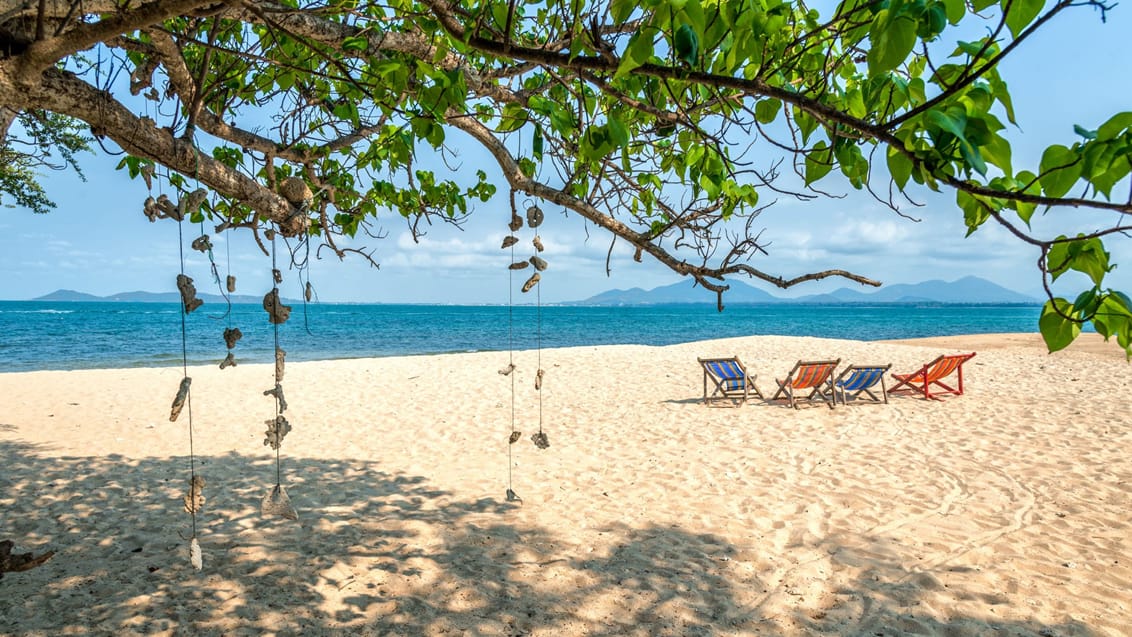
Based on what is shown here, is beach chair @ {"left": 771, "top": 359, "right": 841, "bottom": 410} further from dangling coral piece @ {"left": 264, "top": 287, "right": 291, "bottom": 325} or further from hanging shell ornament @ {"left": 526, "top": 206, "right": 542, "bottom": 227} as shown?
dangling coral piece @ {"left": 264, "top": 287, "right": 291, "bottom": 325}

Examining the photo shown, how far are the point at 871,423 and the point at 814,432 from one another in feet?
3.31

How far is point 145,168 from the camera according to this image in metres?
2.29

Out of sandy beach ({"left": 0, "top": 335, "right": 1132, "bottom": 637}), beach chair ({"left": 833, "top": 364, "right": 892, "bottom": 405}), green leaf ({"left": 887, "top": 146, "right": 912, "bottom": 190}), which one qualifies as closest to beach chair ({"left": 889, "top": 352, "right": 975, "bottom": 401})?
sandy beach ({"left": 0, "top": 335, "right": 1132, "bottom": 637})

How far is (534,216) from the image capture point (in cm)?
248

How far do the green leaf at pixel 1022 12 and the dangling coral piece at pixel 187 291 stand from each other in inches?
78.1

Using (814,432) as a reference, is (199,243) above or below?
above

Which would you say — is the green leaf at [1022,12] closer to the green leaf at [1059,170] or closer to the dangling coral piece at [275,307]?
the green leaf at [1059,170]

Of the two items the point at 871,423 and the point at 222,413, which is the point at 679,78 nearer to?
the point at 871,423

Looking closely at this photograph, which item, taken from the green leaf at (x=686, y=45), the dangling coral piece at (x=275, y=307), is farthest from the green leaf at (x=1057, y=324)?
the dangling coral piece at (x=275, y=307)

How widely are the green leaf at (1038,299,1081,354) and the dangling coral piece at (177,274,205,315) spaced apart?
206 centimetres

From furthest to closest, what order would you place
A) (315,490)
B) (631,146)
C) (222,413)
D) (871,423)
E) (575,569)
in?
(222,413) < (871,423) < (315,490) < (575,569) < (631,146)

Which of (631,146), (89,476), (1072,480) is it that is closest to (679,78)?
(631,146)

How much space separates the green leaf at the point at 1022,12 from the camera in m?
0.89

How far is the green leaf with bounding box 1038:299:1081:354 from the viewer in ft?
3.51
